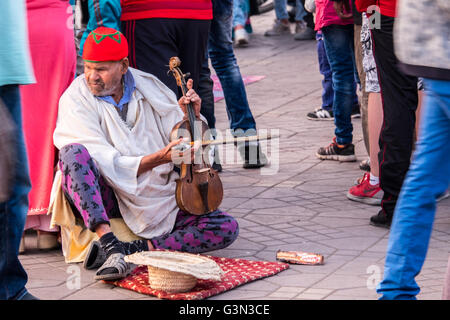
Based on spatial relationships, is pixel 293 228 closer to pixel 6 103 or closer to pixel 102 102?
pixel 102 102

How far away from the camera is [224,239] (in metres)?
4.20

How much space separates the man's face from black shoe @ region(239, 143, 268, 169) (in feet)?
6.25

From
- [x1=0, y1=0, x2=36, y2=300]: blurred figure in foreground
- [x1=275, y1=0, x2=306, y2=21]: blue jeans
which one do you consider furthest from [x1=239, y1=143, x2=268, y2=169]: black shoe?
[x1=275, y1=0, x2=306, y2=21]: blue jeans

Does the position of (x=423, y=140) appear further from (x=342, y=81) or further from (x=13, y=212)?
(x=342, y=81)

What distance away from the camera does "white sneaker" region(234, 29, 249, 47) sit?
10.8 m

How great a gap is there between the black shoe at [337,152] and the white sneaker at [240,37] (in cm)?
493

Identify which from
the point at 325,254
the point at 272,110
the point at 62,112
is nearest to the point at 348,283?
the point at 325,254

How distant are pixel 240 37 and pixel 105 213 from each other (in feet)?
23.3

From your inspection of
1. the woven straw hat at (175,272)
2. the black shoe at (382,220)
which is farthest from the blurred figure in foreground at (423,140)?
the black shoe at (382,220)

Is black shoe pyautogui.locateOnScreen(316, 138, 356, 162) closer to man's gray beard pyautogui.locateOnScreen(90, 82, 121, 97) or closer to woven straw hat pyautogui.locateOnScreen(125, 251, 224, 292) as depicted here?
man's gray beard pyautogui.locateOnScreen(90, 82, 121, 97)

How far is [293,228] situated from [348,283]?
36.8 inches

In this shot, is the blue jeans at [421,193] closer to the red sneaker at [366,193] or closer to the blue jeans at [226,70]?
the red sneaker at [366,193]

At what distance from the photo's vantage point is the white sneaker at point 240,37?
10.8m

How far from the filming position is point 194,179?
4113 millimetres
